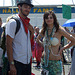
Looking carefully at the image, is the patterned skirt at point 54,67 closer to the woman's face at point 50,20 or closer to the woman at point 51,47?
the woman at point 51,47

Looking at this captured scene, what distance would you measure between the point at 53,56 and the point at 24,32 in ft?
2.82

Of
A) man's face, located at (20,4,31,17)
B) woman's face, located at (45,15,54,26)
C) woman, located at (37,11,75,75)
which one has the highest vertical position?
→ man's face, located at (20,4,31,17)

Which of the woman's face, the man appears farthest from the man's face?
the woman's face

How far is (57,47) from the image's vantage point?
377 centimetres

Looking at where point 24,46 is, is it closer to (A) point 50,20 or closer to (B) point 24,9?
(B) point 24,9

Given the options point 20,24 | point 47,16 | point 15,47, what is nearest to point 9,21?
point 20,24

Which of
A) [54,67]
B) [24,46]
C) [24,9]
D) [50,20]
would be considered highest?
[24,9]

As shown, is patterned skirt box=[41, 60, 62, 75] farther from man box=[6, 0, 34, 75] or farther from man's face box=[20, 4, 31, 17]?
man's face box=[20, 4, 31, 17]

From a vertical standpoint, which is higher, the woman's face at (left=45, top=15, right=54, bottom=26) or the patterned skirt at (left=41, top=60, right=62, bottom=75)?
the woman's face at (left=45, top=15, right=54, bottom=26)

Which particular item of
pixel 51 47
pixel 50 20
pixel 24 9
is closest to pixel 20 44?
pixel 24 9

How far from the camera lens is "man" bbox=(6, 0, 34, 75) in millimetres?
2950

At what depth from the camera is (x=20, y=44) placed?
3.06 meters

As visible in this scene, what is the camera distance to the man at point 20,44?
2950mm

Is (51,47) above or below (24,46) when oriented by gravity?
below
